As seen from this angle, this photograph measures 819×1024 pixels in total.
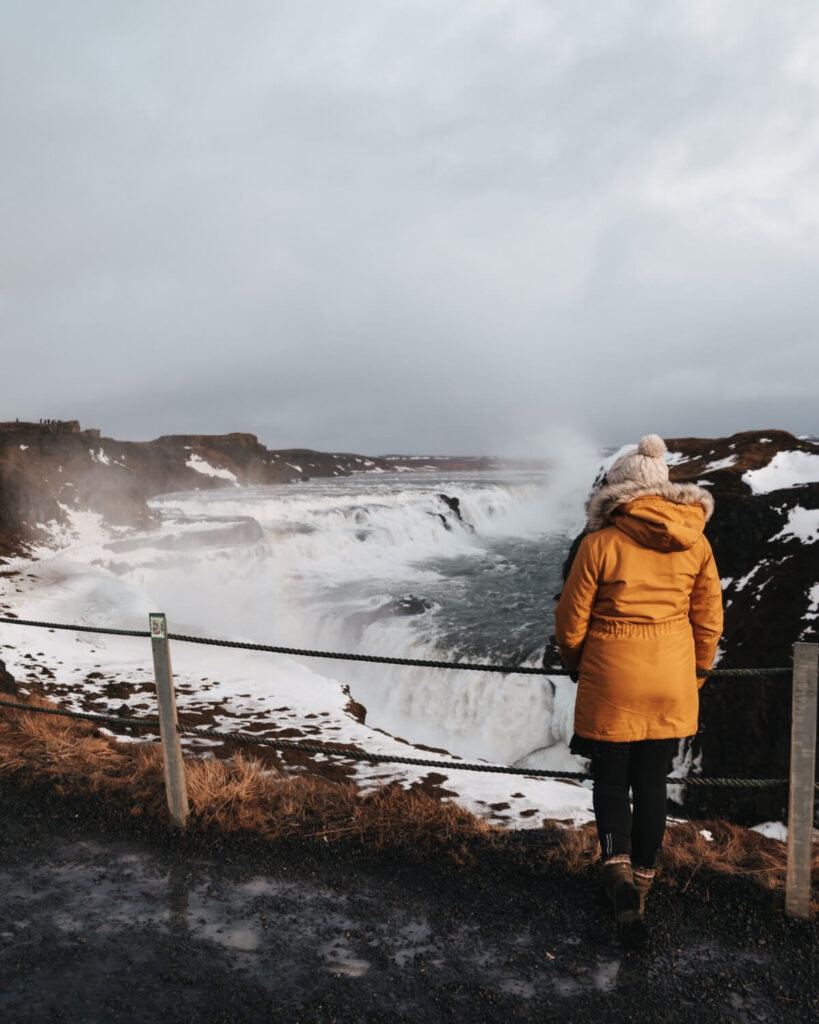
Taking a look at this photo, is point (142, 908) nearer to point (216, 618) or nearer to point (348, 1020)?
point (348, 1020)

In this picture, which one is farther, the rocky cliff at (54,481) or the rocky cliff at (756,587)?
the rocky cliff at (54,481)

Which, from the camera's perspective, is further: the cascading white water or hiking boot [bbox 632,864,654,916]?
the cascading white water

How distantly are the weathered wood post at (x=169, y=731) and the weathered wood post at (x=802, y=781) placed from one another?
331cm

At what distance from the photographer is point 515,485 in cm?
5744

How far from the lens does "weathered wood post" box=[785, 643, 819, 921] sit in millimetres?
2965

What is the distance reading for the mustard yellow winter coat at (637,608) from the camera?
9.09 feet

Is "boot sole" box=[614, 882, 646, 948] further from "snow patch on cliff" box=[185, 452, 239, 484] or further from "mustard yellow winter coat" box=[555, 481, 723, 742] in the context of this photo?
"snow patch on cliff" box=[185, 452, 239, 484]

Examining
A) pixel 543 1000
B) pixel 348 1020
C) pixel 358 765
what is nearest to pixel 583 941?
pixel 543 1000

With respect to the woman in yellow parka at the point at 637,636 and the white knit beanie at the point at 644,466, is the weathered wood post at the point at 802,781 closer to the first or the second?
the woman in yellow parka at the point at 637,636

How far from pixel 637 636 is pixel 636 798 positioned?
2.62 feet

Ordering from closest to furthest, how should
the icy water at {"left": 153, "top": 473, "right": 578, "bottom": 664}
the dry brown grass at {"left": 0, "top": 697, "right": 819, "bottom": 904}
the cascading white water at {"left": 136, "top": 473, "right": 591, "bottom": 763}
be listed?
the dry brown grass at {"left": 0, "top": 697, "right": 819, "bottom": 904}, the cascading white water at {"left": 136, "top": 473, "right": 591, "bottom": 763}, the icy water at {"left": 153, "top": 473, "right": 578, "bottom": 664}

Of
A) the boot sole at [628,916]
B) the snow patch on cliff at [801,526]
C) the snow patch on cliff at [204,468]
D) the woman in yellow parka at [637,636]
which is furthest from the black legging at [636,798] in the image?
the snow patch on cliff at [204,468]

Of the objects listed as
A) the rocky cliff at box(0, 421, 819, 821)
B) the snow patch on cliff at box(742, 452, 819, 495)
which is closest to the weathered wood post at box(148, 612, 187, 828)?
the rocky cliff at box(0, 421, 819, 821)

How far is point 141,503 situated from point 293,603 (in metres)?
13.4
